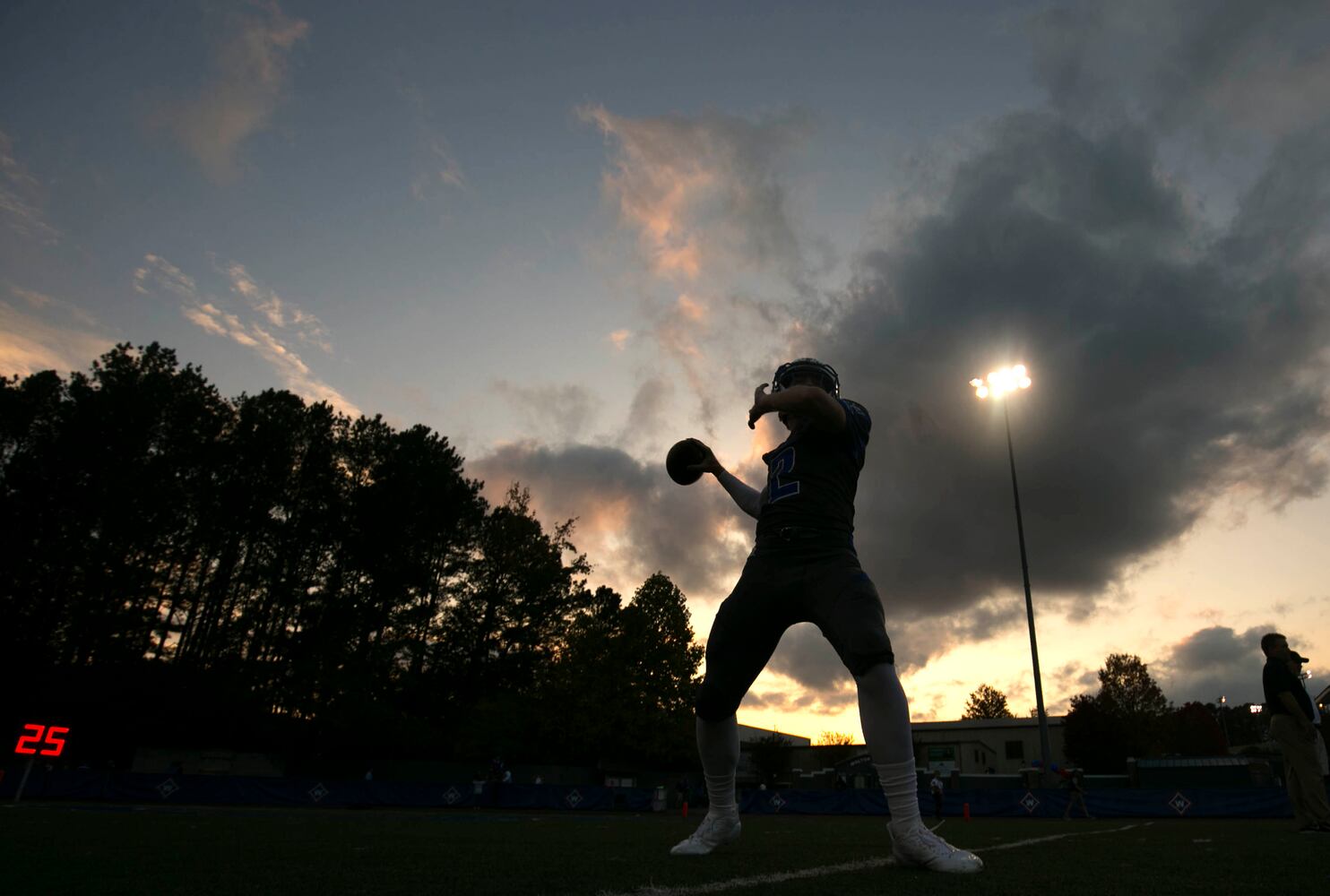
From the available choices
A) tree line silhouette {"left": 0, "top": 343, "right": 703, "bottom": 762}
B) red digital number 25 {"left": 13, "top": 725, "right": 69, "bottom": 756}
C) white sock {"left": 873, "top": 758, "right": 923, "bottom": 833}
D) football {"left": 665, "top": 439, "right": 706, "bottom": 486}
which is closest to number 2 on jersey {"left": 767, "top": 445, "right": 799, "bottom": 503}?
football {"left": 665, "top": 439, "right": 706, "bottom": 486}

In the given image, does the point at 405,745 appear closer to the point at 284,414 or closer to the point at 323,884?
the point at 284,414

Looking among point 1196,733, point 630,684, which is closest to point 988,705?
point 1196,733

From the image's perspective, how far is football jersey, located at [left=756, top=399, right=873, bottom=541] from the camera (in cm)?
427

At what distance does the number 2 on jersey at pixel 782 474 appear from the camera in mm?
4402

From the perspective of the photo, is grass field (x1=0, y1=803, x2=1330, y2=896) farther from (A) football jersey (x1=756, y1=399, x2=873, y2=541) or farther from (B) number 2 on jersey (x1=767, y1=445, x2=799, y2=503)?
(B) number 2 on jersey (x1=767, y1=445, x2=799, y2=503)

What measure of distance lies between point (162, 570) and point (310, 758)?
11002 millimetres

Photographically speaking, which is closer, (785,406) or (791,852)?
(785,406)

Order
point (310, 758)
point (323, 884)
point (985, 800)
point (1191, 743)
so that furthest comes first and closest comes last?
point (1191, 743) → point (310, 758) → point (985, 800) → point (323, 884)

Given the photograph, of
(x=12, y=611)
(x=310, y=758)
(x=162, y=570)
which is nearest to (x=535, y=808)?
(x=310, y=758)

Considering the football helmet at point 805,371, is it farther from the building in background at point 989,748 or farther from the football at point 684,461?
the building in background at point 989,748

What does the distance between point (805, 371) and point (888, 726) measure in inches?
80.2

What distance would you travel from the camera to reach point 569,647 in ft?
153

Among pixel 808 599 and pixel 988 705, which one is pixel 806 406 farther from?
pixel 988 705

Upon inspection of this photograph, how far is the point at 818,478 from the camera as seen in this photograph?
4.38 m
